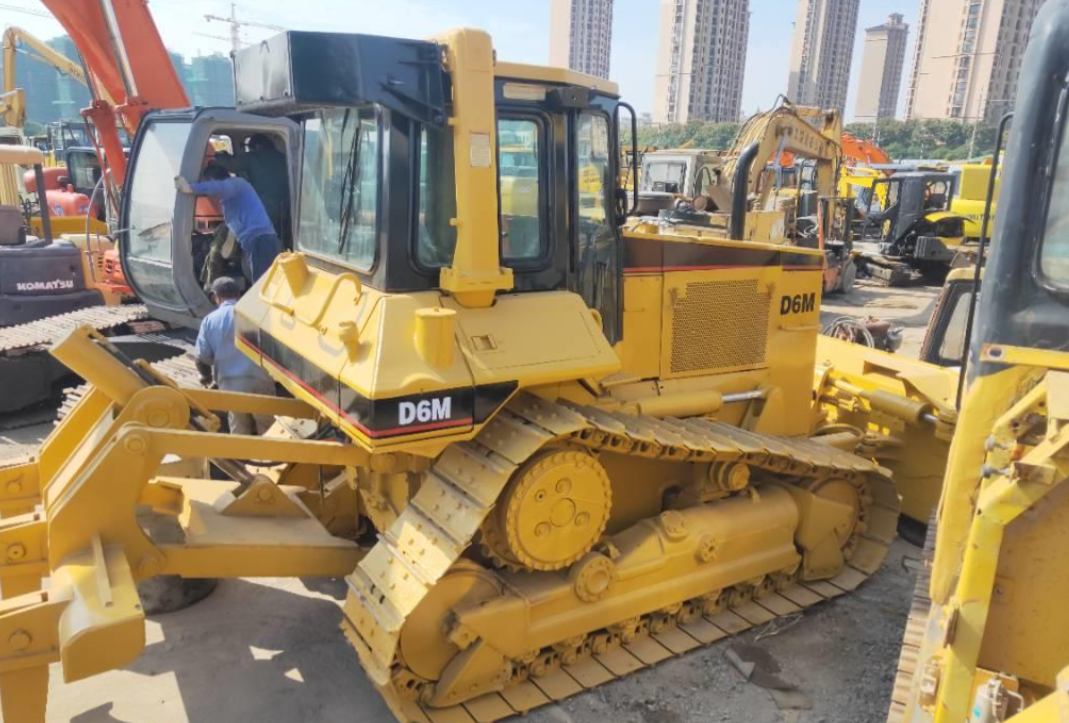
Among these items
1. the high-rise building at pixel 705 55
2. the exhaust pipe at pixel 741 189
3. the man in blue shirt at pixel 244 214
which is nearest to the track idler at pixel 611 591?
the exhaust pipe at pixel 741 189

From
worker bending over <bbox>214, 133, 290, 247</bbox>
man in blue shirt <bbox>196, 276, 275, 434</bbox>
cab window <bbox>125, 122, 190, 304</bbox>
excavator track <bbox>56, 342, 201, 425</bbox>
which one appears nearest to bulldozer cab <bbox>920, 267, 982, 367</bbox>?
man in blue shirt <bbox>196, 276, 275, 434</bbox>

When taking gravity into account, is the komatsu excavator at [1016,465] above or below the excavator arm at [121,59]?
below

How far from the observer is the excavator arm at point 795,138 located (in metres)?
9.93

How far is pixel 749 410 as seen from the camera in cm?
493

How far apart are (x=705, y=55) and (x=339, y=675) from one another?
7506cm

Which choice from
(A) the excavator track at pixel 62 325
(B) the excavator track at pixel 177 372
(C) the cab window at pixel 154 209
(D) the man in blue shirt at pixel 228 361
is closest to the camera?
(D) the man in blue shirt at pixel 228 361

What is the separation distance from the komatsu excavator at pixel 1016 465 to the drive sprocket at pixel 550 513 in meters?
1.52

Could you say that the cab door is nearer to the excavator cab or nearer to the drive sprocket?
the drive sprocket

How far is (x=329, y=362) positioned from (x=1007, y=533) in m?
2.57

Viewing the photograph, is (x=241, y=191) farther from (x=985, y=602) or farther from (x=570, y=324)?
(x=985, y=602)

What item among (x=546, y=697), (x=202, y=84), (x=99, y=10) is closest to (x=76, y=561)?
(x=546, y=697)

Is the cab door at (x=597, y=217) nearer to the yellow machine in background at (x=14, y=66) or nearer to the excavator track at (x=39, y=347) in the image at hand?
the excavator track at (x=39, y=347)

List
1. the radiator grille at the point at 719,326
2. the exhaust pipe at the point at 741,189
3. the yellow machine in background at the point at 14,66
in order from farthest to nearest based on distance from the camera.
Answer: the yellow machine in background at the point at 14,66 < the exhaust pipe at the point at 741,189 < the radiator grille at the point at 719,326

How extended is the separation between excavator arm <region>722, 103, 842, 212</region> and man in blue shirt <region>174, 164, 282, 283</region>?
5.15 m
